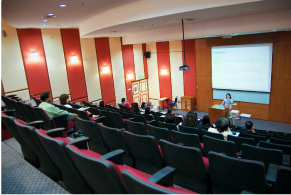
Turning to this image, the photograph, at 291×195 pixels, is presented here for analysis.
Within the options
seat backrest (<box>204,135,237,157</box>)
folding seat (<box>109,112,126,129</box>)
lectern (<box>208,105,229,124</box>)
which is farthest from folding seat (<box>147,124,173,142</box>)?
lectern (<box>208,105,229,124</box>)

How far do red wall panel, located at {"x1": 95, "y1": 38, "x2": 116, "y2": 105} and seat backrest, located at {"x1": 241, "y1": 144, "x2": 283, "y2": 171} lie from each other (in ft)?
30.1

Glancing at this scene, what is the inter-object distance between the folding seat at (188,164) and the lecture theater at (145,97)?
13 millimetres

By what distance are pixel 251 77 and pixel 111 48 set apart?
6993 millimetres

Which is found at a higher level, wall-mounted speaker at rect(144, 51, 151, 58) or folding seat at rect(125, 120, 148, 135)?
wall-mounted speaker at rect(144, 51, 151, 58)

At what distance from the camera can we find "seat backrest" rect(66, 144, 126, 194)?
1412mm

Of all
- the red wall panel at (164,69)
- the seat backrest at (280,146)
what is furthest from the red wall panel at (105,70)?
the seat backrest at (280,146)

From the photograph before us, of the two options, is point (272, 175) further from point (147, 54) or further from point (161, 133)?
point (147, 54)

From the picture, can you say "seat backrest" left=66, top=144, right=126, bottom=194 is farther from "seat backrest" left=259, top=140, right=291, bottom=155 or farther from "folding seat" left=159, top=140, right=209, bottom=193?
"seat backrest" left=259, top=140, right=291, bottom=155

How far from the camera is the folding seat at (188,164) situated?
2.25 metres

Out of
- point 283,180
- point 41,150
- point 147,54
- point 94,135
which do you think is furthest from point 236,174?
point 147,54

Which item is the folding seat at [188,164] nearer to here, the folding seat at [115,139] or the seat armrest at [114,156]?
the seat armrest at [114,156]

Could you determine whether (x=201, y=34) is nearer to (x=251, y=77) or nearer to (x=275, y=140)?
(x=251, y=77)

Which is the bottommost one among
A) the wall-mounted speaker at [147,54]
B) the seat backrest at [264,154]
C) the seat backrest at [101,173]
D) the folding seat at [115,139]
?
the seat backrest at [264,154]

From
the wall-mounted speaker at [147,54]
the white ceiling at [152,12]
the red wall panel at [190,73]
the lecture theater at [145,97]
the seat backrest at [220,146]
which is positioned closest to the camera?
the lecture theater at [145,97]
